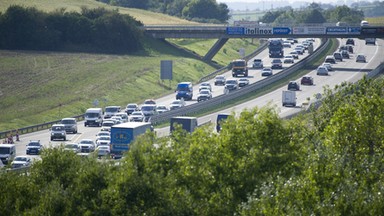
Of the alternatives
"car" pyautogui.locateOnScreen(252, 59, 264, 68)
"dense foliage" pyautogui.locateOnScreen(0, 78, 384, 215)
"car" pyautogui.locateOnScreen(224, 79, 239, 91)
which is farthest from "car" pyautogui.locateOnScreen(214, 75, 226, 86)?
"dense foliage" pyautogui.locateOnScreen(0, 78, 384, 215)

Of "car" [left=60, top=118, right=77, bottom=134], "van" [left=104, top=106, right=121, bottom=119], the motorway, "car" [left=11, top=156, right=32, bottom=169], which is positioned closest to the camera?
"car" [left=11, top=156, right=32, bottom=169]

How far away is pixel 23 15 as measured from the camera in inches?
5177

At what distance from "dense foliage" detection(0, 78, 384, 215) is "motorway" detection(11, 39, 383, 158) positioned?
25269 millimetres

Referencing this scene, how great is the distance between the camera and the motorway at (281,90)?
76.6 metres

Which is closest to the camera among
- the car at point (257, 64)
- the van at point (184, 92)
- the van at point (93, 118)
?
the van at point (93, 118)

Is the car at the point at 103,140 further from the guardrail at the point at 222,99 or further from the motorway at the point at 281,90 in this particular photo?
the guardrail at the point at 222,99

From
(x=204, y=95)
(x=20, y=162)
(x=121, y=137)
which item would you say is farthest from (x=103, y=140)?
(x=204, y=95)

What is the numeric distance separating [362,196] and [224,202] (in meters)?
6.22

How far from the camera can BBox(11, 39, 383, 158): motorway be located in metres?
76.6

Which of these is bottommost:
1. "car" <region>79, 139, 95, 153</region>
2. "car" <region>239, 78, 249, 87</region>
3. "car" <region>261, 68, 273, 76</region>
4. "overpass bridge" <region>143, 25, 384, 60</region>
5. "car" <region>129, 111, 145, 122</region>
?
"car" <region>261, 68, 273, 76</region>

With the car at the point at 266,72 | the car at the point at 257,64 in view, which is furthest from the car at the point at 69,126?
the car at the point at 257,64

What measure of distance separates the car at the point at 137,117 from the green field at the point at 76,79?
9.59 meters

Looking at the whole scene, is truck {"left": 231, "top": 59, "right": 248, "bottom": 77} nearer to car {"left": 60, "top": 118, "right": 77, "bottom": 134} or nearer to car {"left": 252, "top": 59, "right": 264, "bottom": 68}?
car {"left": 252, "top": 59, "right": 264, "bottom": 68}

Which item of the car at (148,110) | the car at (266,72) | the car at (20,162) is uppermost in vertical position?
the car at (20,162)
